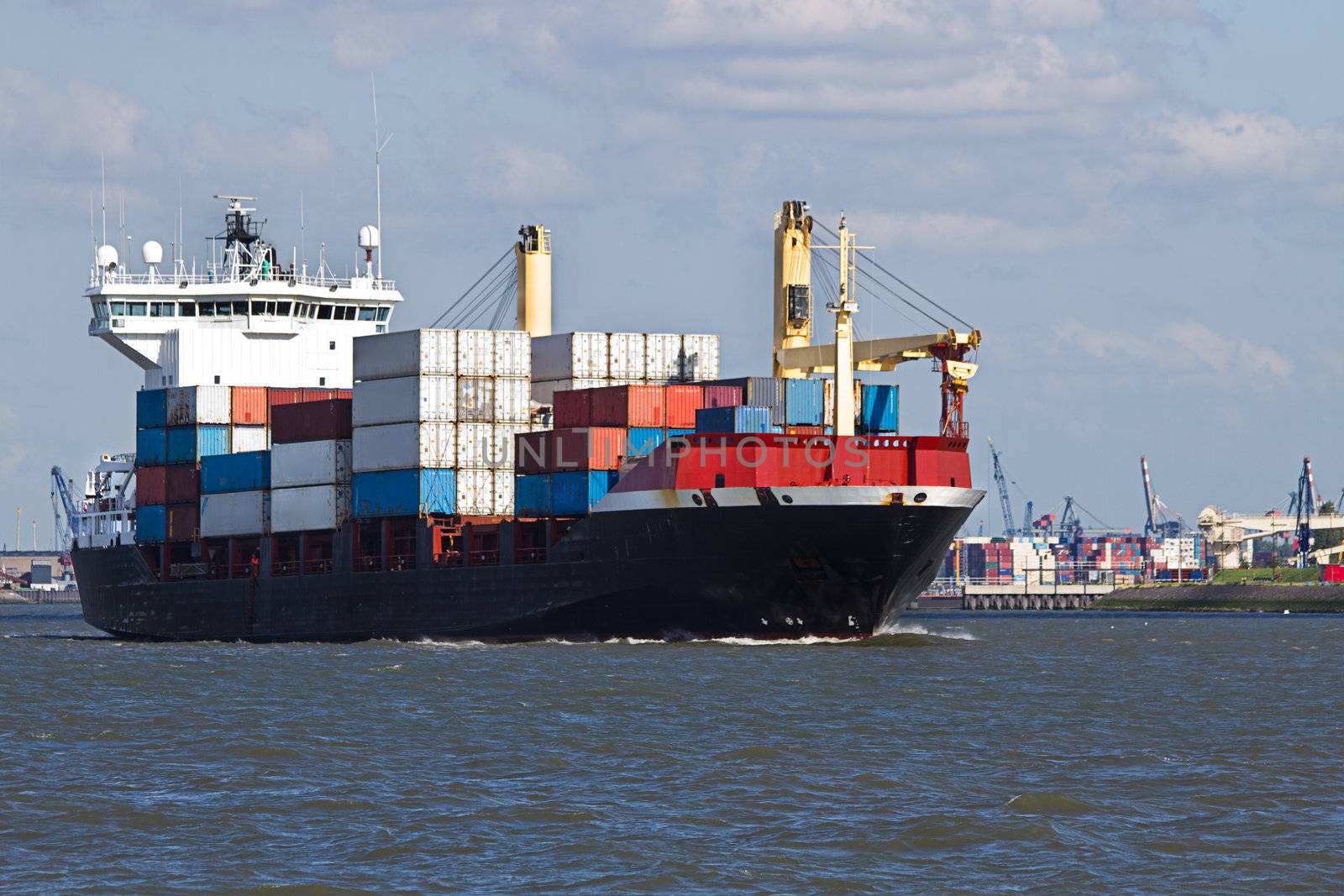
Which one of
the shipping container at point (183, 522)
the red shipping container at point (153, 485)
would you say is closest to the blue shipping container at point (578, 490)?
the shipping container at point (183, 522)

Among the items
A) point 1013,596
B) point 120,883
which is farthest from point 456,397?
point 1013,596

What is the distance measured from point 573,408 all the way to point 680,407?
3.04 metres

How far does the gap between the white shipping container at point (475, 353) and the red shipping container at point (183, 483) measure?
12411 millimetres

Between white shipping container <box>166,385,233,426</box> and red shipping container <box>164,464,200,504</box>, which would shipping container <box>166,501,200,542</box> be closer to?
red shipping container <box>164,464,200,504</box>

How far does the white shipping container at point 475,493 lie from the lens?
179 feet

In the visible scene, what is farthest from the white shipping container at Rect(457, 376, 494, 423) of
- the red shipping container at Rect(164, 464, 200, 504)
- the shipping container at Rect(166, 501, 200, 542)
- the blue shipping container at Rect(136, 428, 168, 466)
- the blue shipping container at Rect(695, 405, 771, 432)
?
the blue shipping container at Rect(136, 428, 168, 466)

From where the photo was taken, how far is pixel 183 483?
6325cm

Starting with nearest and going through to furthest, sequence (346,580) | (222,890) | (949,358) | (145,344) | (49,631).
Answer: (222,890) < (949,358) < (346,580) < (145,344) < (49,631)

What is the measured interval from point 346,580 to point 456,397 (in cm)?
731

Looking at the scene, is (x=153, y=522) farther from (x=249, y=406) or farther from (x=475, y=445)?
(x=475, y=445)

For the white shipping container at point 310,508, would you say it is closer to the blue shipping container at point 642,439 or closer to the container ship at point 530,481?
the container ship at point 530,481

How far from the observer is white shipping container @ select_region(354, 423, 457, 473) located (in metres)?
54.2

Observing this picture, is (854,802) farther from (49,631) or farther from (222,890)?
(49,631)

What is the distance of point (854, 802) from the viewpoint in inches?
953
